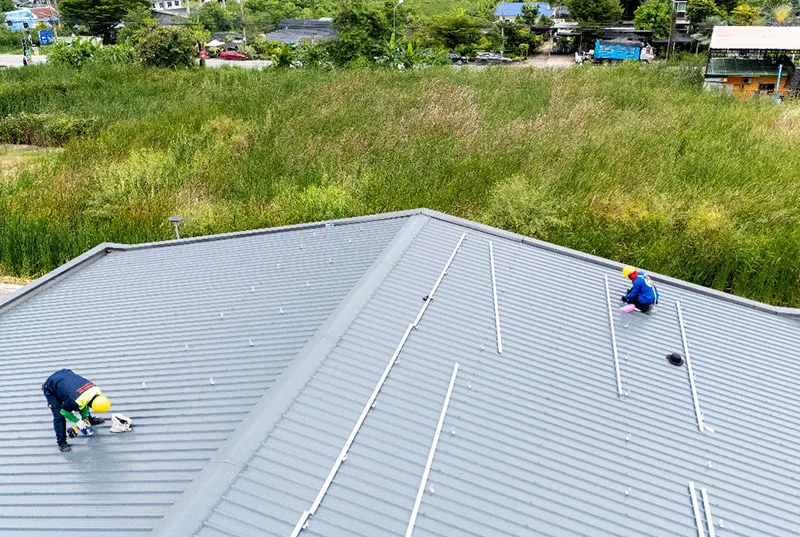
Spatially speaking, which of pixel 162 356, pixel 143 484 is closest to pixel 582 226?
pixel 162 356

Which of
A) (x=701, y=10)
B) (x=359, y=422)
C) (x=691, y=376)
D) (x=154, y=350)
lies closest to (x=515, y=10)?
(x=701, y=10)

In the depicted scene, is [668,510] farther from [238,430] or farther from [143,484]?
[143,484]

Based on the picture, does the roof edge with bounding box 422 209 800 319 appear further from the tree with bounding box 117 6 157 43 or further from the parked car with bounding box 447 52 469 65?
the tree with bounding box 117 6 157 43

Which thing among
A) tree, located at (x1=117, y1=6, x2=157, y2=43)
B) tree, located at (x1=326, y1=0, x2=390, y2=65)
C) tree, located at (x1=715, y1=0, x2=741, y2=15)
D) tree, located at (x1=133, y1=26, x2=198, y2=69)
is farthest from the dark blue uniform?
tree, located at (x1=715, y1=0, x2=741, y2=15)

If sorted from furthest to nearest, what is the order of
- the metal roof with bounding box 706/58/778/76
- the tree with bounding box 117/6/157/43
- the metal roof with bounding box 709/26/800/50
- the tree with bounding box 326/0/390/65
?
the tree with bounding box 117/6/157/43, the tree with bounding box 326/0/390/65, the metal roof with bounding box 706/58/778/76, the metal roof with bounding box 709/26/800/50

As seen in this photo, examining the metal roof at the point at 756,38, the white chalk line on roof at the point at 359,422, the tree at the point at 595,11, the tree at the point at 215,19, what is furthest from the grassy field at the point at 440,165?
the tree at the point at 215,19

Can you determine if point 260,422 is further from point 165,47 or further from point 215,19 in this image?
point 215,19
